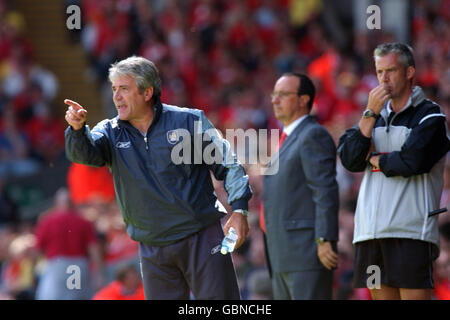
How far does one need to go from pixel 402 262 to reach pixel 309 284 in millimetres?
1015

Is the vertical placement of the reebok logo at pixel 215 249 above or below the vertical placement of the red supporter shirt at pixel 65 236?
above

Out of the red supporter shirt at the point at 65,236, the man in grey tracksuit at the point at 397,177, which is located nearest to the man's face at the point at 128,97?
the man in grey tracksuit at the point at 397,177

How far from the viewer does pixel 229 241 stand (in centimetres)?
521

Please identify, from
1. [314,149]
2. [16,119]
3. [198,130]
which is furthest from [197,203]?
[16,119]

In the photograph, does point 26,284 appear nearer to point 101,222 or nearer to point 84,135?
point 101,222

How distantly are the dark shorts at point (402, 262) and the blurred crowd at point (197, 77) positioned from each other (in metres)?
2.78

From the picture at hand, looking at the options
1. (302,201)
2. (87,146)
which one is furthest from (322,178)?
(87,146)

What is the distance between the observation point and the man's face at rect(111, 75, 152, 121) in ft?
17.7

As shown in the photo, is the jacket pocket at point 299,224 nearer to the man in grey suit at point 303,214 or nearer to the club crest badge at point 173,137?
the man in grey suit at point 303,214

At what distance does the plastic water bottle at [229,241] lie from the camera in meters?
5.18

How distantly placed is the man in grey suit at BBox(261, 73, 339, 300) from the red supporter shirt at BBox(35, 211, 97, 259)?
14.4 feet

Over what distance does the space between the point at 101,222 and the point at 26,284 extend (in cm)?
128

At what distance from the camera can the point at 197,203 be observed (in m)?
5.35

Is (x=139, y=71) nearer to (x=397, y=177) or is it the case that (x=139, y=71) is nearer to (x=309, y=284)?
(x=397, y=177)
